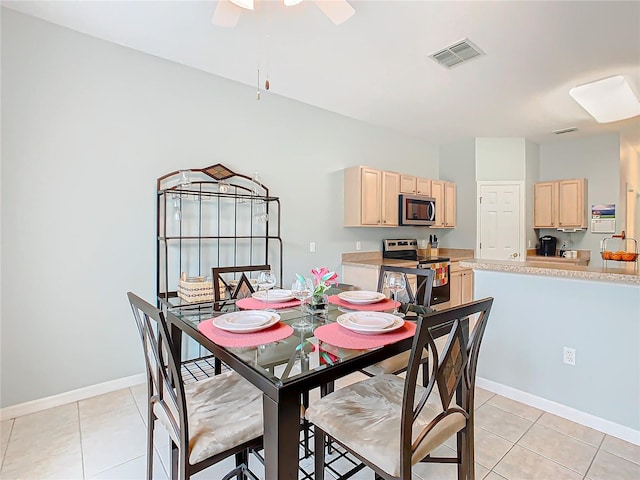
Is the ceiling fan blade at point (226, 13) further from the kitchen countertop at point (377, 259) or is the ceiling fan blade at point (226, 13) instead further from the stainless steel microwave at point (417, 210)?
the stainless steel microwave at point (417, 210)

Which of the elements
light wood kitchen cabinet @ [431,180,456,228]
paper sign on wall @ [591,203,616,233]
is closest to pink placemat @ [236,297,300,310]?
light wood kitchen cabinet @ [431,180,456,228]

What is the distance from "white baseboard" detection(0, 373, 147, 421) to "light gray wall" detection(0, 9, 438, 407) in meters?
0.04

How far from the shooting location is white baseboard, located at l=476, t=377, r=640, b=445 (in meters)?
1.98

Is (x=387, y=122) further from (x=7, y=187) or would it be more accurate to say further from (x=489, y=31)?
(x=7, y=187)

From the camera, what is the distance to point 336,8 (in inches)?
71.5

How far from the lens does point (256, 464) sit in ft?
6.01

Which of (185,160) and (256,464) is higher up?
(185,160)

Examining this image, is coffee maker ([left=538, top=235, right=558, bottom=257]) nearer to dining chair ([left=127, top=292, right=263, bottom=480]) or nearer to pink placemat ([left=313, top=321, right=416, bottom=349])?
pink placemat ([left=313, top=321, right=416, bottom=349])

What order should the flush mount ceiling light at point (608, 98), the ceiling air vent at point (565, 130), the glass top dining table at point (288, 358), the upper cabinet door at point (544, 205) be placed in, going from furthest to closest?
1. the upper cabinet door at point (544, 205)
2. the ceiling air vent at point (565, 130)
3. the flush mount ceiling light at point (608, 98)
4. the glass top dining table at point (288, 358)

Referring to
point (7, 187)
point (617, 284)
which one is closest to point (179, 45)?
point (7, 187)

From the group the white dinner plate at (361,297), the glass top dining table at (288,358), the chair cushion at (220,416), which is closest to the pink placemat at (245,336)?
the glass top dining table at (288,358)

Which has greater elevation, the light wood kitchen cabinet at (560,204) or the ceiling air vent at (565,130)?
the ceiling air vent at (565,130)

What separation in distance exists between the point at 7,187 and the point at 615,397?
410 centimetres

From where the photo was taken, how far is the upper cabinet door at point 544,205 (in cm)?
521
